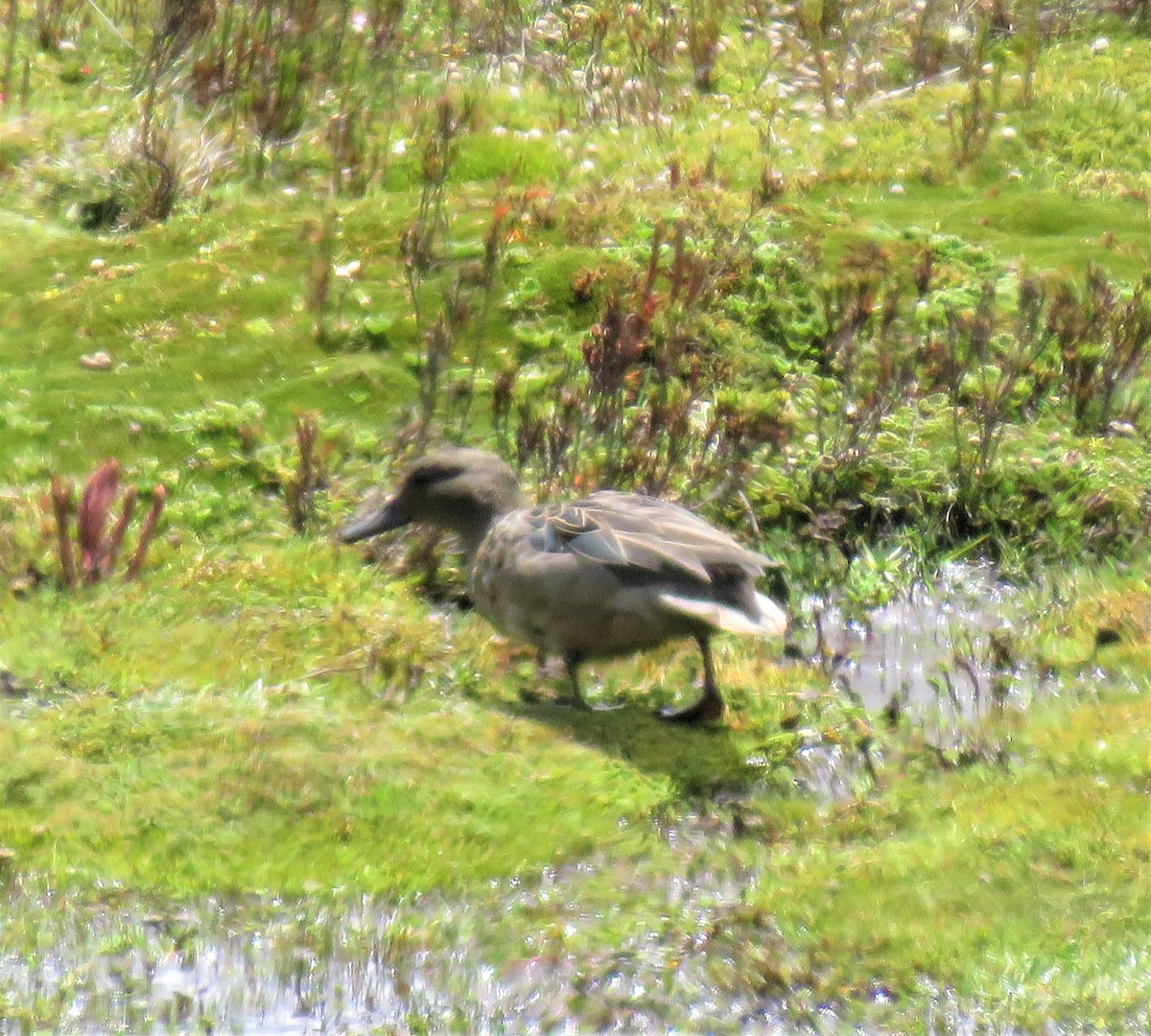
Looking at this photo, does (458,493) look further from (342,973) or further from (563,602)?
(342,973)

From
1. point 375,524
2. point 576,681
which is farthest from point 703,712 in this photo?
point 375,524

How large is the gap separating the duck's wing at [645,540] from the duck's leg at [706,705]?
0.27m

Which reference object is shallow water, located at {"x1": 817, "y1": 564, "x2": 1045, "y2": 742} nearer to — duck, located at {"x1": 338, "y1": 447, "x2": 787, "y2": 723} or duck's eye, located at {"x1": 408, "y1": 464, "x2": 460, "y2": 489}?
duck, located at {"x1": 338, "y1": 447, "x2": 787, "y2": 723}

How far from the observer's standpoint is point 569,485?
7246mm

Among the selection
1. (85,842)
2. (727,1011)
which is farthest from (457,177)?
(727,1011)

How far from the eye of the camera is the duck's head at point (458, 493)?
6523 millimetres

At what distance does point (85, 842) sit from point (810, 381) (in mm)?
4293

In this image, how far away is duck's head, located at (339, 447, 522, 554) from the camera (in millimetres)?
6523

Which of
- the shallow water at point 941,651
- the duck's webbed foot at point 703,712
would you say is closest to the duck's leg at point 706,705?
the duck's webbed foot at point 703,712

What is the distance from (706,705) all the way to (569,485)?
1754 mm

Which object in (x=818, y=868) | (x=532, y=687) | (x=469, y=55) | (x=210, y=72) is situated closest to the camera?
(x=818, y=868)

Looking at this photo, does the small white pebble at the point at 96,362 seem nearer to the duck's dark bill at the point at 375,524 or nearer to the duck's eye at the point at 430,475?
the duck's dark bill at the point at 375,524

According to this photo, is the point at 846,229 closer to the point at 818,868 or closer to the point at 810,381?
the point at 810,381

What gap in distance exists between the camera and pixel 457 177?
32.0ft
